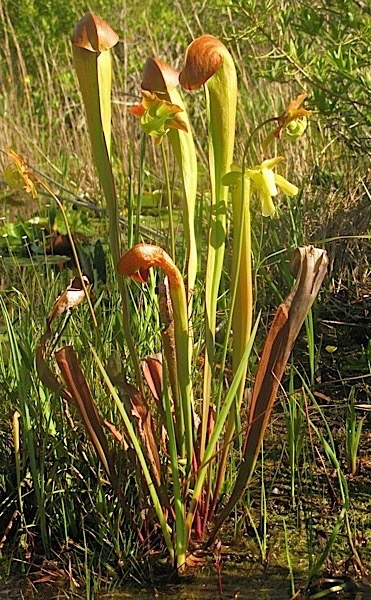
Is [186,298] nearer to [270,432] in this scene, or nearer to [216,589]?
[216,589]

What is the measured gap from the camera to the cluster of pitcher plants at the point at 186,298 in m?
1.34

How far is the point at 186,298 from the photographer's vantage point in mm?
1505

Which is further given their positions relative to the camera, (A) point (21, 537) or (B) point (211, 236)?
(A) point (21, 537)

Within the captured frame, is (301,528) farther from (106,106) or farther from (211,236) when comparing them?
(106,106)

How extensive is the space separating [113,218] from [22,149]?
3.90 metres

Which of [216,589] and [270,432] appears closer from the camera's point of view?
[216,589]

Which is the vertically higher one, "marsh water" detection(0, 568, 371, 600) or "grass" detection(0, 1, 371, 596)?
"grass" detection(0, 1, 371, 596)

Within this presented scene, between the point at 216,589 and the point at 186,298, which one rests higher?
the point at 186,298

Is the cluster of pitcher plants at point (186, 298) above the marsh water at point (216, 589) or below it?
above

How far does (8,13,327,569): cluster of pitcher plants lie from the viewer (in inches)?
52.9

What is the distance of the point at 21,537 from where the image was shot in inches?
63.7

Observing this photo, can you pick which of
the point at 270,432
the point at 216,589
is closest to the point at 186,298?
the point at 216,589

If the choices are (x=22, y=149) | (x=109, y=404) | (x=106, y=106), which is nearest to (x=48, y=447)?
(x=109, y=404)

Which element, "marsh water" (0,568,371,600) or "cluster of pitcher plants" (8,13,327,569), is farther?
"marsh water" (0,568,371,600)
